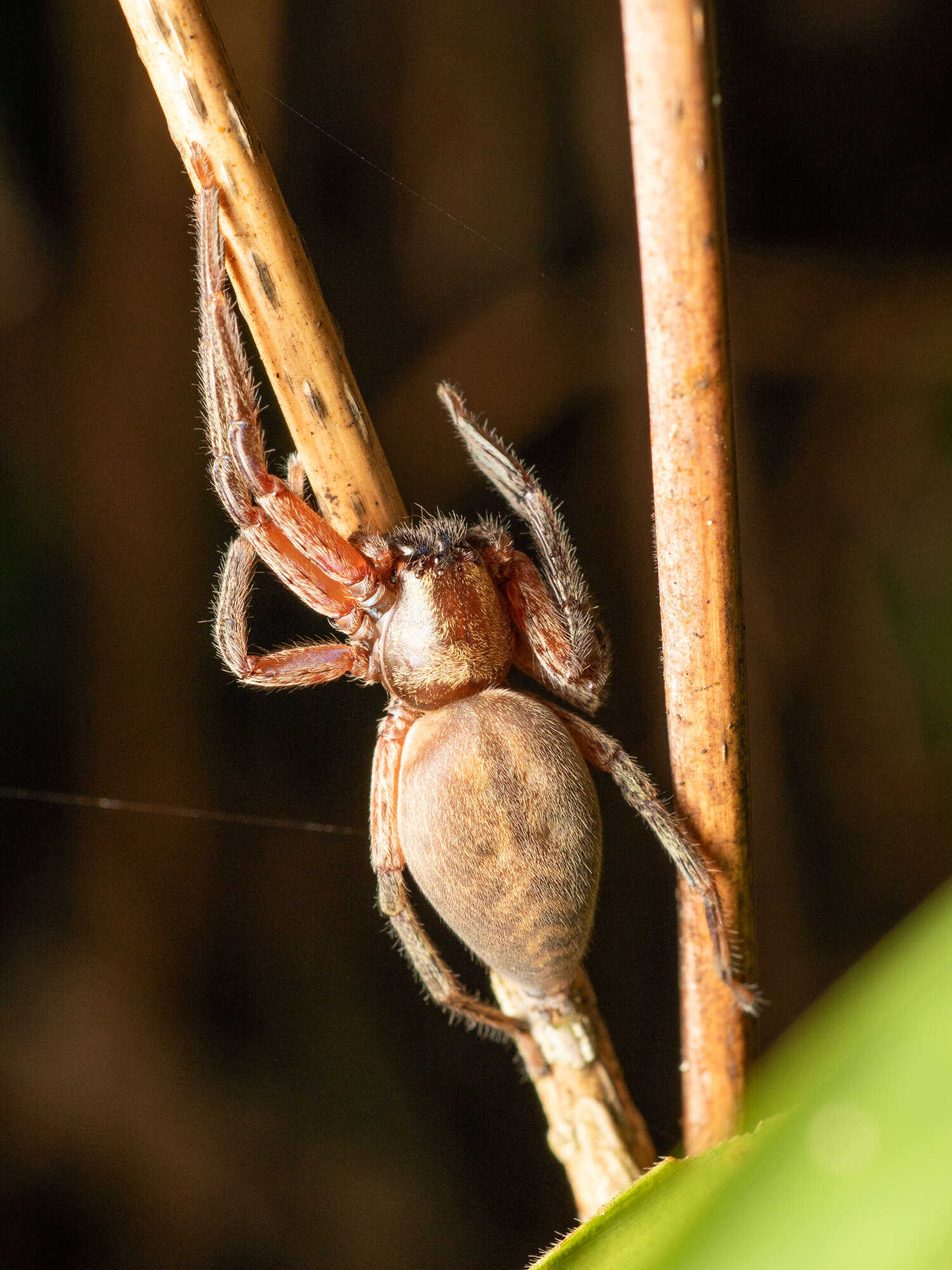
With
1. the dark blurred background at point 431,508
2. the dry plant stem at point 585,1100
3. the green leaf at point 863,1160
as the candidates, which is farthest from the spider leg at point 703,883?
the dark blurred background at point 431,508

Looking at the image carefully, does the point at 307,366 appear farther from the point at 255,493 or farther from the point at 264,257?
the point at 255,493

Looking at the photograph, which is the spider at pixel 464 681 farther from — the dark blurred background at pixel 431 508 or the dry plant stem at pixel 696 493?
the dark blurred background at pixel 431 508

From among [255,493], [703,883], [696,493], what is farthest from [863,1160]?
[255,493]

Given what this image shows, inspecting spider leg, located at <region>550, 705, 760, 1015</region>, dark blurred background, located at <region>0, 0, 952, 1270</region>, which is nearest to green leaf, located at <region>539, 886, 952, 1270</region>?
spider leg, located at <region>550, 705, 760, 1015</region>

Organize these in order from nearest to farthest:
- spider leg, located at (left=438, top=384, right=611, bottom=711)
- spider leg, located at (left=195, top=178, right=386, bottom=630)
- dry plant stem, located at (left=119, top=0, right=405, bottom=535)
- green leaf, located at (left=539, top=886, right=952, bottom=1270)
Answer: green leaf, located at (left=539, top=886, right=952, bottom=1270) < dry plant stem, located at (left=119, top=0, right=405, bottom=535) < spider leg, located at (left=195, top=178, right=386, bottom=630) < spider leg, located at (left=438, top=384, right=611, bottom=711)

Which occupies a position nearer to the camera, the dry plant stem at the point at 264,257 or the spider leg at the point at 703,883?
the dry plant stem at the point at 264,257

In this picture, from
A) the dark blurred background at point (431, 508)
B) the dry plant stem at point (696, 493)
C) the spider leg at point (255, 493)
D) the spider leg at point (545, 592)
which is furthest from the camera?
the dark blurred background at point (431, 508)

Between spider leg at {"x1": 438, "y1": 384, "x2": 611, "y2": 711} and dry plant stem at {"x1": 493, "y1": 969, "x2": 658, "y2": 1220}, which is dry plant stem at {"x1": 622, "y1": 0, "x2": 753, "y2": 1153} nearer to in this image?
dry plant stem at {"x1": 493, "y1": 969, "x2": 658, "y2": 1220}

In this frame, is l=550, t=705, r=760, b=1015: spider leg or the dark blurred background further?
the dark blurred background

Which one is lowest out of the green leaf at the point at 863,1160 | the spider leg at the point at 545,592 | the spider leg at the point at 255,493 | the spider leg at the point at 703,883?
the spider leg at the point at 703,883
